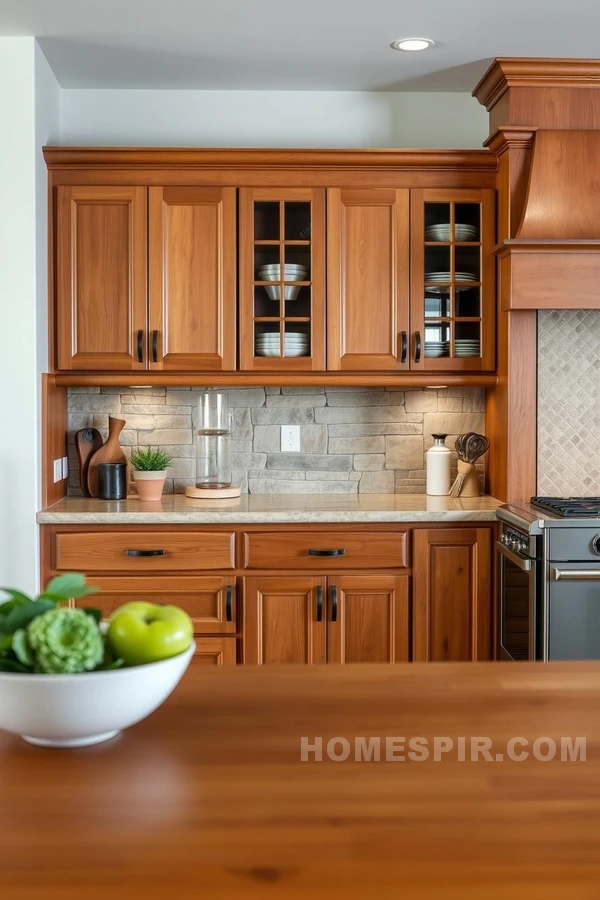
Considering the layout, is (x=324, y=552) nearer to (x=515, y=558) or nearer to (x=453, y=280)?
(x=515, y=558)

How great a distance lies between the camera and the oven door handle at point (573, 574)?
3.06 m

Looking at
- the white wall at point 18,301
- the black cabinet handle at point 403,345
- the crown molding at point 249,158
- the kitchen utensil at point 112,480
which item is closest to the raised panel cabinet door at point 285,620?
the kitchen utensil at point 112,480

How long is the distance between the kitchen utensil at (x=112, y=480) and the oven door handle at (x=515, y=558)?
5.23 ft

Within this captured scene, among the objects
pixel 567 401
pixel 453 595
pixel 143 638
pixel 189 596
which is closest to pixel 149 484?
pixel 189 596

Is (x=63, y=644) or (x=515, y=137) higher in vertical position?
(x=515, y=137)

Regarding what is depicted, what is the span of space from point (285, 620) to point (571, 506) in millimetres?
1168

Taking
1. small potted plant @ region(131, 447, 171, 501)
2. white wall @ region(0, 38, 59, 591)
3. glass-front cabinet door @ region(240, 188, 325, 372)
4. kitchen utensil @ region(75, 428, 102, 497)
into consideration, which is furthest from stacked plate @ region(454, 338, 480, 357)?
white wall @ region(0, 38, 59, 591)

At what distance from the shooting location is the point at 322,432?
13.4 ft

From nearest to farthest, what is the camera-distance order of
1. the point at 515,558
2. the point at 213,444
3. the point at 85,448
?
the point at 515,558 → the point at 85,448 → the point at 213,444

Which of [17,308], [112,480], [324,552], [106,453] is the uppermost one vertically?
[17,308]

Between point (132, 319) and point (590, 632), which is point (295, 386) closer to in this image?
point (132, 319)

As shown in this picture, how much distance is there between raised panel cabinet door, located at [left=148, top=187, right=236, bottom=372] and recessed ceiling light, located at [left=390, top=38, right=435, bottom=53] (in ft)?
2.86

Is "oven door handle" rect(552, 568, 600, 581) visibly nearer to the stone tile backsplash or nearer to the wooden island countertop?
the stone tile backsplash

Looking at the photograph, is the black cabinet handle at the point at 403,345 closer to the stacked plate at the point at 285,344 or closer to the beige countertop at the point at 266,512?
the stacked plate at the point at 285,344
